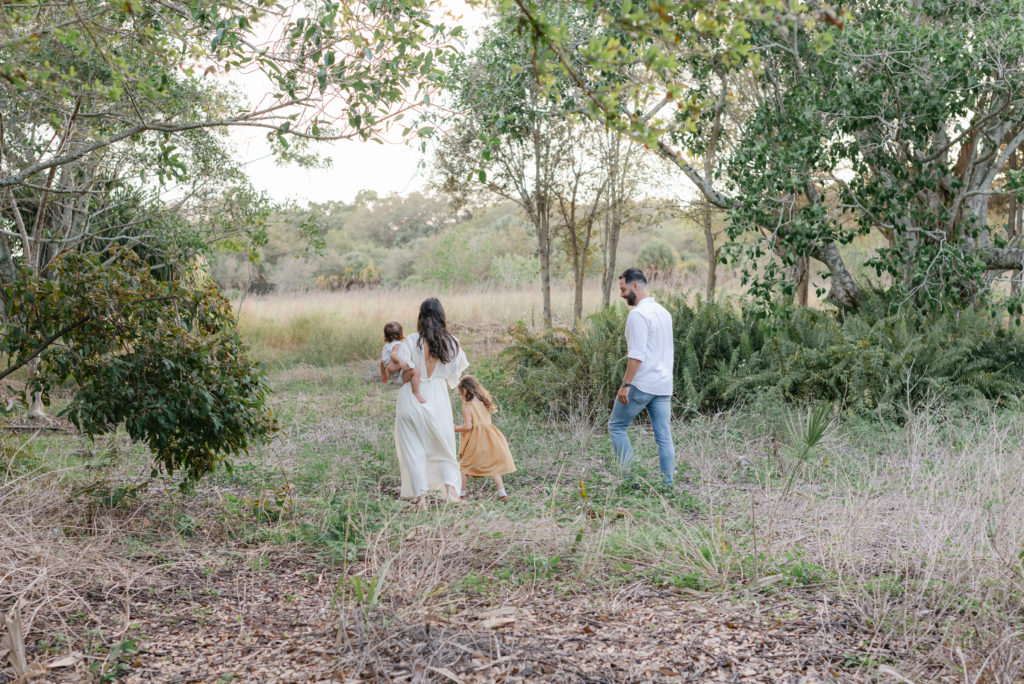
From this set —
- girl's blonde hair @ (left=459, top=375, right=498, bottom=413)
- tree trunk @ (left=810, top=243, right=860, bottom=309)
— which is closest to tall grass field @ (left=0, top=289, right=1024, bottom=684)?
girl's blonde hair @ (left=459, top=375, right=498, bottom=413)

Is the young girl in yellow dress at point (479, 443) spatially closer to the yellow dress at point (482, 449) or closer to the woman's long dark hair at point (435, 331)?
the yellow dress at point (482, 449)

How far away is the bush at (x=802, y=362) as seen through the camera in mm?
9148

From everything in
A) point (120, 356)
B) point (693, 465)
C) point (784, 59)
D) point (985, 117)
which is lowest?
point (693, 465)

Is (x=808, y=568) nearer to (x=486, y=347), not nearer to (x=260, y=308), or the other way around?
(x=486, y=347)

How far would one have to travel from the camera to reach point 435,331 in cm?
644

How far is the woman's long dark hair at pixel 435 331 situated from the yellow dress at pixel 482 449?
1.89ft

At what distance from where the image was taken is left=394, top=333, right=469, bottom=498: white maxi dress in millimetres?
6562

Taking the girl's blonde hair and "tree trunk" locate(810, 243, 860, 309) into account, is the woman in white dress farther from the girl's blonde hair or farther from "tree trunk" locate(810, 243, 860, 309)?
"tree trunk" locate(810, 243, 860, 309)

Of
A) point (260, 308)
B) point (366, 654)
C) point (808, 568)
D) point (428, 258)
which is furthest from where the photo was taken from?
point (428, 258)

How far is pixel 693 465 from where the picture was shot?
7.21 m

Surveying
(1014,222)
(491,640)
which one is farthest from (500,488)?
(1014,222)

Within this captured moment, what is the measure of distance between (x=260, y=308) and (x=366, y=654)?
801 inches

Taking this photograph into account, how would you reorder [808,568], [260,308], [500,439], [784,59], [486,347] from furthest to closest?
[260,308] → [486,347] → [784,59] → [500,439] → [808,568]

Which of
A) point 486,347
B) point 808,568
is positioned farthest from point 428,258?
point 808,568
